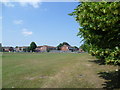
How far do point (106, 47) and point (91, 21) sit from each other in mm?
1459

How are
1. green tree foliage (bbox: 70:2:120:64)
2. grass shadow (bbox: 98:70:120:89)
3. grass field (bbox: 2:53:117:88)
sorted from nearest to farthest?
green tree foliage (bbox: 70:2:120:64) < grass shadow (bbox: 98:70:120:89) < grass field (bbox: 2:53:117:88)

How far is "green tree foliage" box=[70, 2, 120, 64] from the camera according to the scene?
6.07 m

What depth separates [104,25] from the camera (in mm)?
6340

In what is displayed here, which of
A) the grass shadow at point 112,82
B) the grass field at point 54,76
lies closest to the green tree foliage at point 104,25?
the grass shadow at point 112,82

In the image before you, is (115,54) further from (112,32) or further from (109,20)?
(109,20)

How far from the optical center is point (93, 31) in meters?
7.60

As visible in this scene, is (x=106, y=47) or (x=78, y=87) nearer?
(x=106, y=47)

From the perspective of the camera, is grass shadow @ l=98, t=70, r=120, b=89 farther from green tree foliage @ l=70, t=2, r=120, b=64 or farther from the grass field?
green tree foliage @ l=70, t=2, r=120, b=64

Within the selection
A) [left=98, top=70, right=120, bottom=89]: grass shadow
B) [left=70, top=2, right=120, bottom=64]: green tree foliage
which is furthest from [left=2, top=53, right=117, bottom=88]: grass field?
[left=70, top=2, right=120, bottom=64]: green tree foliage

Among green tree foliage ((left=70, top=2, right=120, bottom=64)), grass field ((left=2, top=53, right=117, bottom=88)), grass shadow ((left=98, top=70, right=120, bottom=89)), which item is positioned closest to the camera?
green tree foliage ((left=70, top=2, right=120, bottom=64))

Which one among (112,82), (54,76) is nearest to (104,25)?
(112,82)

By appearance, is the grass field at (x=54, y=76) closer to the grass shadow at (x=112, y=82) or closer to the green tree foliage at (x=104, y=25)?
the grass shadow at (x=112, y=82)

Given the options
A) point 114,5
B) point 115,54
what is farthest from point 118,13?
point 115,54

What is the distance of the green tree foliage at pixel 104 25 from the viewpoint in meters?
6.07
